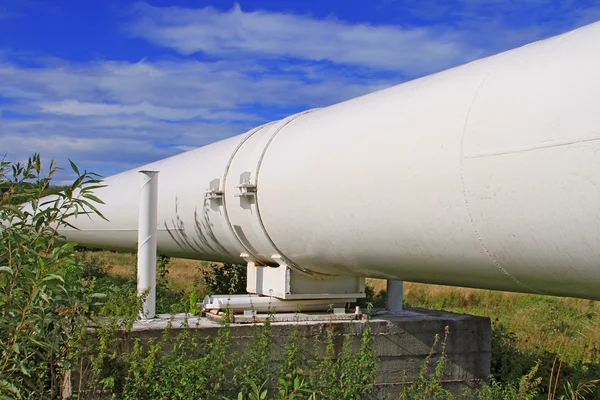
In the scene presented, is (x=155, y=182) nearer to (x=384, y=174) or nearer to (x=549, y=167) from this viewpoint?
(x=384, y=174)

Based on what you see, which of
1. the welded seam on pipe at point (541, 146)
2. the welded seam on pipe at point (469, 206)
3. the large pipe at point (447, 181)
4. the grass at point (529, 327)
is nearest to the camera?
the welded seam on pipe at point (541, 146)

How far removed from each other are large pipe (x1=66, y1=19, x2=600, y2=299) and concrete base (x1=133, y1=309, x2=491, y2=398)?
→ 1.54ft

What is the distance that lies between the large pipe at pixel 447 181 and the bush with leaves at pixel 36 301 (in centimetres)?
131

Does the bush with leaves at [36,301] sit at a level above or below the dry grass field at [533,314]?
above

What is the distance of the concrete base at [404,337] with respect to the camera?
446cm

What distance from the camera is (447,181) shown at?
3.10 meters

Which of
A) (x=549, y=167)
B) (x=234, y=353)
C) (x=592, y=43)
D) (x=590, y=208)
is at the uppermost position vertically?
(x=592, y=43)

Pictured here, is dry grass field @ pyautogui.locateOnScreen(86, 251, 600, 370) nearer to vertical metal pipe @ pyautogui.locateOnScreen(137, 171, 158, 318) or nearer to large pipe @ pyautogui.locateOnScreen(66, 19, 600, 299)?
large pipe @ pyautogui.locateOnScreen(66, 19, 600, 299)

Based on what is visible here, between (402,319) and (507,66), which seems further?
(402,319)

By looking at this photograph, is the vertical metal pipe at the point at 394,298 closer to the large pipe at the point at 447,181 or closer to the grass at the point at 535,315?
the large pipe at the point at 447,181

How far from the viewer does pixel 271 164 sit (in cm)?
450

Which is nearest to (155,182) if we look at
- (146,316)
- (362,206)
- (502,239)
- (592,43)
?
(146,316)

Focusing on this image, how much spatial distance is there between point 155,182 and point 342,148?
5.70ft

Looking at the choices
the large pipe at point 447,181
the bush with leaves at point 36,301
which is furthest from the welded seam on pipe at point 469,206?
the bush with leaves at point 36,301
